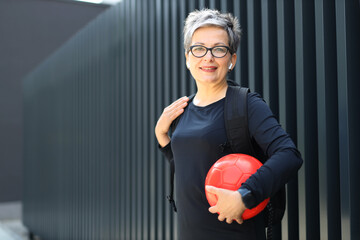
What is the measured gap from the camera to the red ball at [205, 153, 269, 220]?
167cm

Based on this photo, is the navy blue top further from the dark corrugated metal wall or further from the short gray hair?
the dark corrugated metal wall

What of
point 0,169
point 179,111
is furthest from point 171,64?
point 0,169

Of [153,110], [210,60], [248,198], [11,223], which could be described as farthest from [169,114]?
[11,223]

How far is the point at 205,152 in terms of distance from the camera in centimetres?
190

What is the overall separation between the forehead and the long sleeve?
32 cm

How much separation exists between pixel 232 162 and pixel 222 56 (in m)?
0.52

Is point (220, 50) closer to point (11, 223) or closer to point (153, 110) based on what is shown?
point (153, 110)

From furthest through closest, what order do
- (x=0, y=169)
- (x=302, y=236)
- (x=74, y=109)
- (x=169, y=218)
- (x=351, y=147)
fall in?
(x=0, y=169), (x=74, y=109), (x=169, y=218), (x=302, y=236), (x=351, y=147)

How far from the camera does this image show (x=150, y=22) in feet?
13.1

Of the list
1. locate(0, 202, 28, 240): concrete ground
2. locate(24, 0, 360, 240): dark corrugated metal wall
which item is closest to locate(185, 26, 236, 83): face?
locate(24, 0, 360, 240): dark corrugated metal wall

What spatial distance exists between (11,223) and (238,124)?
9.20 metres

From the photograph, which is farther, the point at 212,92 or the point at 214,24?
the point at 212,92

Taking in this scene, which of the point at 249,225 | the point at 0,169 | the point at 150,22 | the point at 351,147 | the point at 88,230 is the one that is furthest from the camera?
the point at 0,169

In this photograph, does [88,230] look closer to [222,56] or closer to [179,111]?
[179,111]
